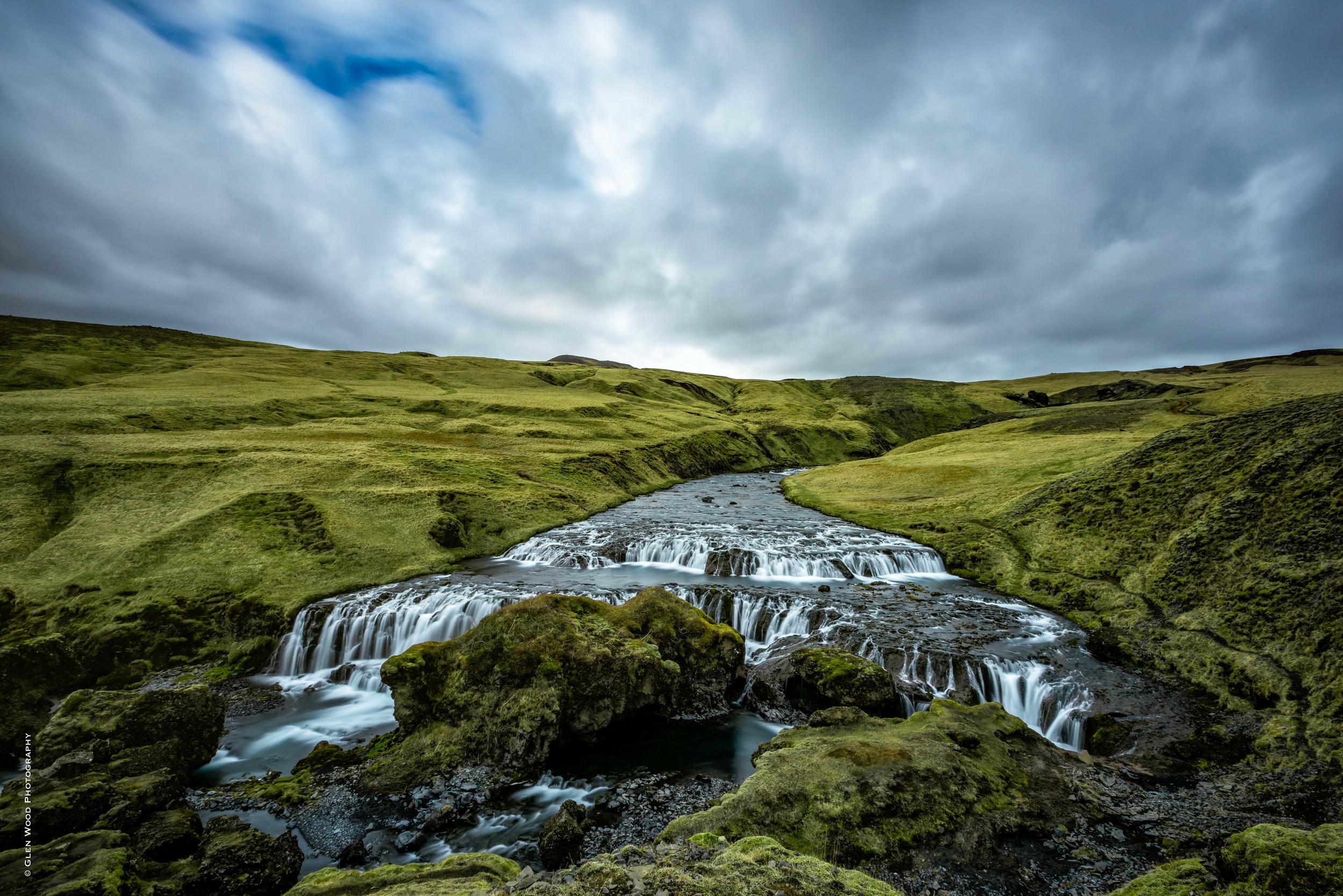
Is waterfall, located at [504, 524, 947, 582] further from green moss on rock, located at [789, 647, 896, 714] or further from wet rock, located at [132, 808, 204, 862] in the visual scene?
wet rock, located at [132, 808, 204, 862]

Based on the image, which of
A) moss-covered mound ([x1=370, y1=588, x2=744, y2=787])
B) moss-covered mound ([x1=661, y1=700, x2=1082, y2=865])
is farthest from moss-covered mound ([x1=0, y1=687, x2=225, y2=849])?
moss-covered mound ([x1=661, y1=700, x2=1082, y2=865])

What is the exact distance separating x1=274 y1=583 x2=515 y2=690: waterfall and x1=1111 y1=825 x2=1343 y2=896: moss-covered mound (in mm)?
22838

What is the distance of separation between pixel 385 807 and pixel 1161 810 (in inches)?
762

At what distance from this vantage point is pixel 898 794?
11367mm

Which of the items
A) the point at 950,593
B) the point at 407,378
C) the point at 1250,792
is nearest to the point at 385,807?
the point at 1250,792

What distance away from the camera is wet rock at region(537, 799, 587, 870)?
453 inches

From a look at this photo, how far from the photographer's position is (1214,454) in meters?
28.0

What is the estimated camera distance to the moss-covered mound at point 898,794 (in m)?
10.7

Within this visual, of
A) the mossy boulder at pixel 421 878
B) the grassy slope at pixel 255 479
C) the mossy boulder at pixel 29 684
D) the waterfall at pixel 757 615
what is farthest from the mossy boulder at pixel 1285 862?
the grassy slope at pixel 255 479

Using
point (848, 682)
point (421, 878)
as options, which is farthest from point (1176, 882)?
point (421, 878)

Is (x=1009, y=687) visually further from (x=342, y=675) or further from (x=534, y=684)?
(x=342, y=675)

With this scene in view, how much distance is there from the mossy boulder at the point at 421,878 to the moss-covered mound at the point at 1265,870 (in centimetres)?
1011

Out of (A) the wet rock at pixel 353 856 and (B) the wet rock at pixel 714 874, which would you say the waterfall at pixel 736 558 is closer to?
(A) the wet rock at pixel 353 856

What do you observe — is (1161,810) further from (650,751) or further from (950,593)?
(950,593)
